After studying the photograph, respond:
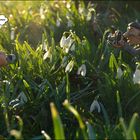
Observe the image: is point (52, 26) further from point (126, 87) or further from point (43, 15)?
point (126, 87)

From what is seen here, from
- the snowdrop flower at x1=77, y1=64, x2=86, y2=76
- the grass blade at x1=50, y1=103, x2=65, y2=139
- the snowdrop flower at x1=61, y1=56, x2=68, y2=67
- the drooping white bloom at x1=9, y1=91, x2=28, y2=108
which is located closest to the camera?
the grass blade at x1=50, y1=103, x2=65, y2=139

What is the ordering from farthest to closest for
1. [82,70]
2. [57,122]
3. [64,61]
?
[64,61]
[82,70]
[57,122]

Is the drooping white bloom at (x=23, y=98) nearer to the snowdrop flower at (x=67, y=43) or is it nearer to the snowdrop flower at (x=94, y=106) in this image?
the snowdrop flower at (x=94, y=106)

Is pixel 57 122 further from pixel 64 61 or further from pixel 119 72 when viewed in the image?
pixel 64 61

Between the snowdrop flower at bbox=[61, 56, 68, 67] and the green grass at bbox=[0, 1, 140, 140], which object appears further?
the snowdrop flower at bbox=[61, 56, 68, 67]

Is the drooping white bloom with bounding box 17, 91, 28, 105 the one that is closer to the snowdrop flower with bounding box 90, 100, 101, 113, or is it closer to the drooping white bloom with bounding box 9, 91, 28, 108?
the drooping white bloom with bounding box 9, 91, 28, 108

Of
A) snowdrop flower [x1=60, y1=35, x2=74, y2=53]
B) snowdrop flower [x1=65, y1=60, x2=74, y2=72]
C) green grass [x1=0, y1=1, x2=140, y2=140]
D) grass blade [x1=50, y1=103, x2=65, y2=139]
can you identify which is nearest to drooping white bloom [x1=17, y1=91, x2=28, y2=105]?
green grass [x1=0, y1=1, x2=140, y2=140]

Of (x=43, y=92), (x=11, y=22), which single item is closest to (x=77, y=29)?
(x=11, y=22)

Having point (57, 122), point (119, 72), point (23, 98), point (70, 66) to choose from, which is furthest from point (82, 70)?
point (57, 122)

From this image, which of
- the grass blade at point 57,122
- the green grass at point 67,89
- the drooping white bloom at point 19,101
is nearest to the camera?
the grass blade at point 57,122

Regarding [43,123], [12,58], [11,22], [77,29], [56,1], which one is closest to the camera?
[43,123]

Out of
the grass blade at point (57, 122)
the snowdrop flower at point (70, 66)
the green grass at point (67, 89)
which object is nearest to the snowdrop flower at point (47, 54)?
the green grass at point (67, 89)
